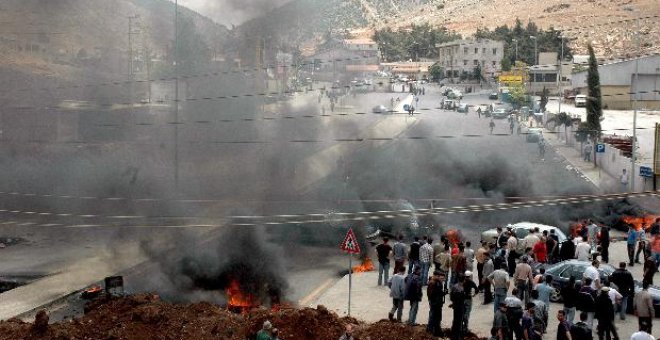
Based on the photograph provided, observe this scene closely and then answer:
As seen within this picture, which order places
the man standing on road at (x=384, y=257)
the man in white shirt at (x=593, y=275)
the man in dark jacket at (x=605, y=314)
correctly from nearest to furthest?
the man in dark jacket at (x=605, y=314), the man in white shirt at (x=593, y=275), the man standing on road at (x=384, y=257)

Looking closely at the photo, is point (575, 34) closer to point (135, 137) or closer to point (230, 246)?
point (135, 137)

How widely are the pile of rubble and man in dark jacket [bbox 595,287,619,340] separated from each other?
216 centimetres

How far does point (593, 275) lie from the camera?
13602 mm

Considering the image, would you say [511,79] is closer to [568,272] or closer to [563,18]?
[568,272]

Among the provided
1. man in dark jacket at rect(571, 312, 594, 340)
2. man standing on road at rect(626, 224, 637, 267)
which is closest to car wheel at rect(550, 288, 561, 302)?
man in dark jacket at rect(571, 312, 594, 340)

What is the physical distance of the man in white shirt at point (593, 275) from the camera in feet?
43.1

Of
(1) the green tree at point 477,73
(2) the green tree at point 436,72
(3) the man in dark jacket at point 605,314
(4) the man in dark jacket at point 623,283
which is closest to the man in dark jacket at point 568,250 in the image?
(4) the man in dark jacket at point 623,283

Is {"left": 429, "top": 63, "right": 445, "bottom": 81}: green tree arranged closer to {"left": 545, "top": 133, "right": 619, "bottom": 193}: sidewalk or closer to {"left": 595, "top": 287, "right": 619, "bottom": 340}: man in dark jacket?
{"left": 545, "top": 133, "right": 619, "bottom": 193}: sidewalk

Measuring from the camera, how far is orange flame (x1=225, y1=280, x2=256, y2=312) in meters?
16.1

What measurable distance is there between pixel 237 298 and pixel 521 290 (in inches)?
251

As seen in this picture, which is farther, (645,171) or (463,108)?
(463,108)

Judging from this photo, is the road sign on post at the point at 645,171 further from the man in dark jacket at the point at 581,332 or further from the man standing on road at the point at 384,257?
the man in dark jacket at the point at 581,332

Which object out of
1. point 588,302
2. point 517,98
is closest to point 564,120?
point 517,98

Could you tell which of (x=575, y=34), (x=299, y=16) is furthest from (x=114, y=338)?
(x=575, y=34)
